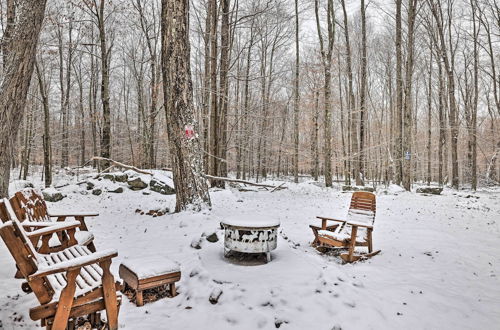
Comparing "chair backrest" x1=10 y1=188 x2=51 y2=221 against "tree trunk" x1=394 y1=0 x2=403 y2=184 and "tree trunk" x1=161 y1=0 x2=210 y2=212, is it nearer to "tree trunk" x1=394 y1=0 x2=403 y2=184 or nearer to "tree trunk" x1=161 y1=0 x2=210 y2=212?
"tree trunk" x1=161 y1=0 x2=210 y2=212

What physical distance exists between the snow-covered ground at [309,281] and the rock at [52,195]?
3346mm

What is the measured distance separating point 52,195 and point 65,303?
340 inches

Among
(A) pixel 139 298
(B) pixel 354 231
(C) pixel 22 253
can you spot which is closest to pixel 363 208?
(B) pixel 354 231

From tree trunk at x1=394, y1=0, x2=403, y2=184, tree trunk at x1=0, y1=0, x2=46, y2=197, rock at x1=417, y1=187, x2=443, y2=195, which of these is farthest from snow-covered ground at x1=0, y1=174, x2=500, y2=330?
tree trunk at x1=394, y1=0, x2=403, y2=184

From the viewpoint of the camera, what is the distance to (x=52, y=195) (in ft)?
30.7

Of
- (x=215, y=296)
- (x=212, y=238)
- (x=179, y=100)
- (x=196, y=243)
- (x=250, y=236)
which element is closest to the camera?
(x=215, y=296)

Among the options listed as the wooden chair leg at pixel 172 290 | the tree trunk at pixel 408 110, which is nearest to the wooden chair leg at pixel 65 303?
the wooden chair leg at pixel 172 290

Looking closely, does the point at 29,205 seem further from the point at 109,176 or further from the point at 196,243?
the point at 109,176

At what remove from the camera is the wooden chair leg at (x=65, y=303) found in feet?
7.20

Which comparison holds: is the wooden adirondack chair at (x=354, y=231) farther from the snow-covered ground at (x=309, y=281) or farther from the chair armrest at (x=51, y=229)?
the chair armrest at (x=51, y=229)

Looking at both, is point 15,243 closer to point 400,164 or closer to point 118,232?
point 118,232

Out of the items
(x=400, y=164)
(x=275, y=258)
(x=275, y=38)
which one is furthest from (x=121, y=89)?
(x=275, y=258)

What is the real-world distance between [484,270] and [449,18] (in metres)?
18.8

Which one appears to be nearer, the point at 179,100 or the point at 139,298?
the point at 139,298
